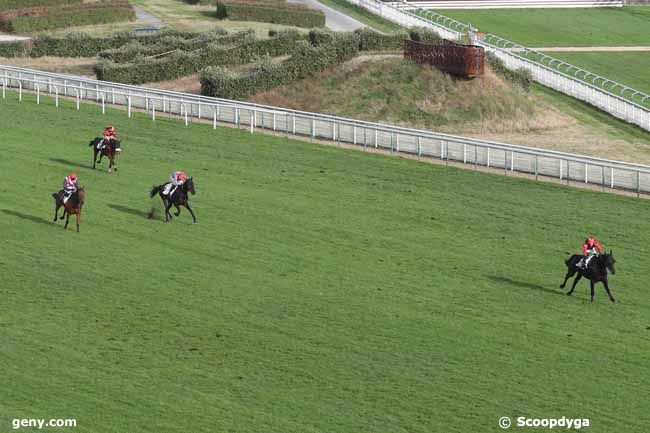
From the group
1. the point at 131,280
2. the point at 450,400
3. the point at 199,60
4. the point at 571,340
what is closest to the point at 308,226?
the point at 131,280

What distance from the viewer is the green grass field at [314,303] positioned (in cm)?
1998

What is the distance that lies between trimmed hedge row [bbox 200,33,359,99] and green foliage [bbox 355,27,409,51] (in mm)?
654

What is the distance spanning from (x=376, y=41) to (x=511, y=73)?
6.76 meters

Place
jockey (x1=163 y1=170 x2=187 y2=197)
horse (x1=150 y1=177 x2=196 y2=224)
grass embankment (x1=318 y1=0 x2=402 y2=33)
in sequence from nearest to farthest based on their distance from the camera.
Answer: jockey (x1=163 y1=170 x2=187 y2=197)
horse (x1=150 y1=177 x2=196 y2=224)
grass embankment (x1=318 y1=0 x2=402 y2=33)

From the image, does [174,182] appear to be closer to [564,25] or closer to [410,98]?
[410,98]

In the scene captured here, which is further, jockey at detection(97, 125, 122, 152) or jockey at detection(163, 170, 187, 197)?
jockey at detection(97, 125, 122, 152)

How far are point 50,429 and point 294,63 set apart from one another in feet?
128

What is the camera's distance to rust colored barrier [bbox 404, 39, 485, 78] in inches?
2041

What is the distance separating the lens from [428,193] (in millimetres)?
35281

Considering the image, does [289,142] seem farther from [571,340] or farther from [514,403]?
[514,403]

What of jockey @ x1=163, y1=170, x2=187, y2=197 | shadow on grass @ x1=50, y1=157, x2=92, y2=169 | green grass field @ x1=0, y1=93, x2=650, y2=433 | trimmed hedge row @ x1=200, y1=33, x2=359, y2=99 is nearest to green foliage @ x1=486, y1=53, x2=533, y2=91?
trimmed hedge row @ x1=200, y1=33, x2=359, y2=99

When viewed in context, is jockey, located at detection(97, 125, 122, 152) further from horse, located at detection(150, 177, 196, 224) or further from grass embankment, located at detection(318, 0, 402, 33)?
grass embankment, located at detection(318, 0, 402, 33)

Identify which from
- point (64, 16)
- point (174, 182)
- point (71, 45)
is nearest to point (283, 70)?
point (71, 45)

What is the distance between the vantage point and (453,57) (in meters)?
52.4
